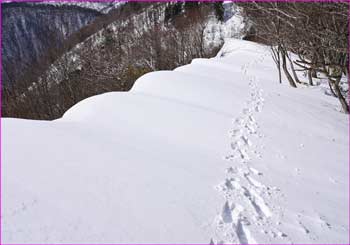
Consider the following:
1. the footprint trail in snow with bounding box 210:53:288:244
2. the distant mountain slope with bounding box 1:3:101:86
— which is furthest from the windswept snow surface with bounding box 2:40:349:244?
the distant mountain slope with bounding box 1:3:101:86

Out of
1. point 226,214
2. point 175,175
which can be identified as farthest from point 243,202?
point 175,175

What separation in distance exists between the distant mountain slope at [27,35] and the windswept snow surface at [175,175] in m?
26.1

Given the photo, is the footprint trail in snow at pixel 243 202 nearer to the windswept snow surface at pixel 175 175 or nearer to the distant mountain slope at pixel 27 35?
the windswept snow surface at pixel 175 175

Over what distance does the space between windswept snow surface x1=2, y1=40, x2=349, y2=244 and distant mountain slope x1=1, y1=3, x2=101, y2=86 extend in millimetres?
26147

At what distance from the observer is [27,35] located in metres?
50.9

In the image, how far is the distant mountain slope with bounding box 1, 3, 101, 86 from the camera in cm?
3073

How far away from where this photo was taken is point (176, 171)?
4535 mm

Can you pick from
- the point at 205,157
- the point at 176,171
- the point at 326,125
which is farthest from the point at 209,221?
the point at 326,125

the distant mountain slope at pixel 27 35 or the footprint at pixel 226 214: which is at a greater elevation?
the footprint at pixel 226 214

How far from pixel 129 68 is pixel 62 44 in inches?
423

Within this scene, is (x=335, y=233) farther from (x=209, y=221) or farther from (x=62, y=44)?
(x=62, y=44)

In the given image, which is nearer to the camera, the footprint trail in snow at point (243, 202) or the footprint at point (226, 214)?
the footprint trail in snow at point (243, 202)

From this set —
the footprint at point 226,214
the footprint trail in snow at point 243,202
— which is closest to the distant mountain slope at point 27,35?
the footprint trail in snow at point 243,202

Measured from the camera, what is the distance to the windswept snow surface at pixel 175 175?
3342 millimetres
